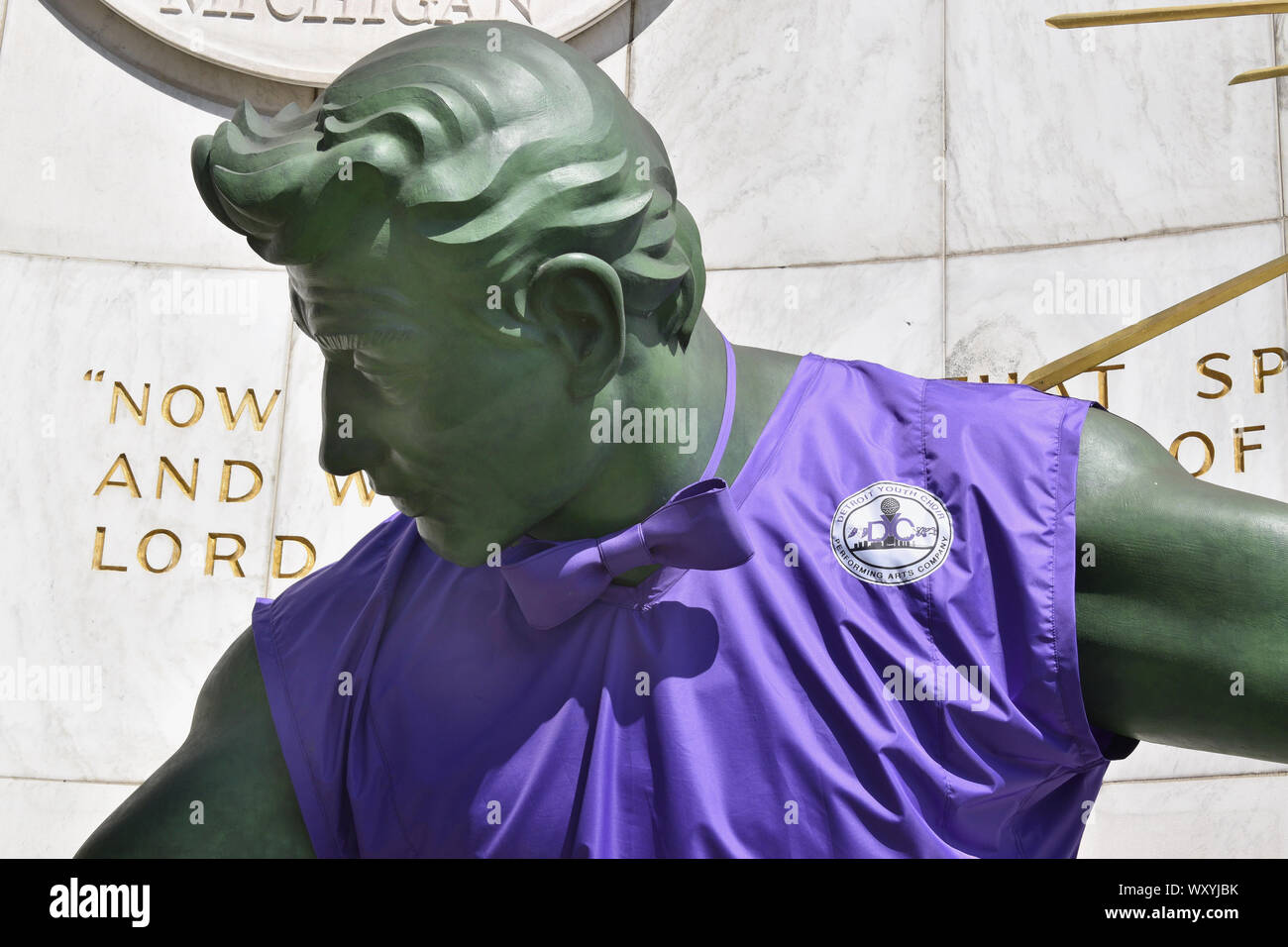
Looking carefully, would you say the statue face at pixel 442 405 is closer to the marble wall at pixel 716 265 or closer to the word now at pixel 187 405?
the marble wall at pixel 716 265

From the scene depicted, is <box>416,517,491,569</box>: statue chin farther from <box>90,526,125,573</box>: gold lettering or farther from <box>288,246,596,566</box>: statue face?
<box>90,526,125,573</box>: gold lettering

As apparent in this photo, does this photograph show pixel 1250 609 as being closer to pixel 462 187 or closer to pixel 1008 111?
pixel 462 187

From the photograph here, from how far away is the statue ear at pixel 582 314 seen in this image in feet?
5.23

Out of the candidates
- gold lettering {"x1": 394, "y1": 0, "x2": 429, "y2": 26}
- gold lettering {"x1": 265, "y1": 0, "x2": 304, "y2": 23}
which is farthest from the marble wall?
gold lettering {"x1": 394, "y1": 0, "x2": 429, "y2": 26}

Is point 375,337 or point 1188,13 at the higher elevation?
point 1188,13

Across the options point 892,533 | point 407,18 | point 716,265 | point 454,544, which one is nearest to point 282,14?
point 407,18

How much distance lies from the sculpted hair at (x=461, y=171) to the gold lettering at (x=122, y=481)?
9.52 ft

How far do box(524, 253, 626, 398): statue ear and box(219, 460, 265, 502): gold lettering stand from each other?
293 centimetres

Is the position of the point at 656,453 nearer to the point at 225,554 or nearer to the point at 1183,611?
the point at 1183,611

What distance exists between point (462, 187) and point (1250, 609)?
85 centimetres

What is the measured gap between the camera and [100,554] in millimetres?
4336

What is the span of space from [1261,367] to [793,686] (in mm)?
2565

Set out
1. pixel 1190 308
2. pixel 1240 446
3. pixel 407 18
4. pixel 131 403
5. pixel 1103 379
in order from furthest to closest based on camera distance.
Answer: pixel 407 18
pixel 131 403
pixel 1103 379
pixel 1240 446
pixel 1190 308

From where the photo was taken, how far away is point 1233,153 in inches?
158
